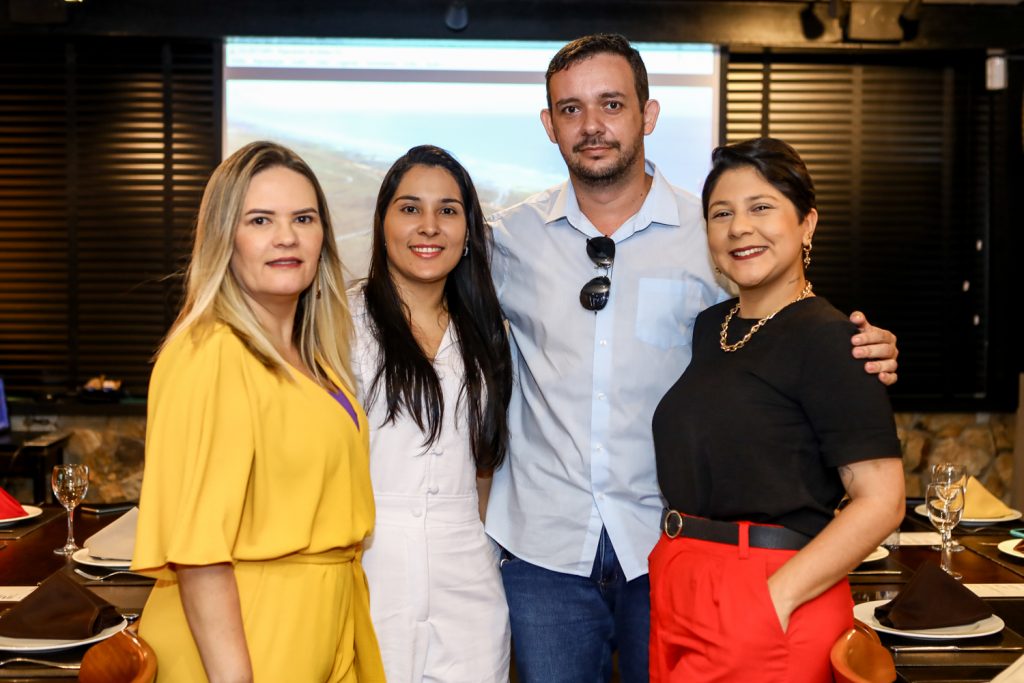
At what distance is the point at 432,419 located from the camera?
212 cm

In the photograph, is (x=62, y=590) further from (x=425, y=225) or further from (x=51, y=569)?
(x=425, y=225)

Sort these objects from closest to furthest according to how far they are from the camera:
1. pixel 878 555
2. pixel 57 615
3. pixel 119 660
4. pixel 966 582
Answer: pixel 119 660
pixel 57 615
pixel 966 582
pixel 878 555

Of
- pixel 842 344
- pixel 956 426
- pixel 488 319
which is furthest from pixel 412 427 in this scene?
pixel 956 426

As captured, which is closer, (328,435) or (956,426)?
(328,435)

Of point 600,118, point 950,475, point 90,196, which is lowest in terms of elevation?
point 950,475

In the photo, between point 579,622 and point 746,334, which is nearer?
point 746,334

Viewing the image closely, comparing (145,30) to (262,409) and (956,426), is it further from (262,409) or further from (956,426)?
(956,426)

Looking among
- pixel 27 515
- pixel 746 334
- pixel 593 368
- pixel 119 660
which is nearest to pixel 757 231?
pixel 746 334

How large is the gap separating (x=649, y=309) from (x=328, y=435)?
0.89m

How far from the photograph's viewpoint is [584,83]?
2.31m

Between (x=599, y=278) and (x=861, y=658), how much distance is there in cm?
102

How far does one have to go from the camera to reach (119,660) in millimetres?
1559

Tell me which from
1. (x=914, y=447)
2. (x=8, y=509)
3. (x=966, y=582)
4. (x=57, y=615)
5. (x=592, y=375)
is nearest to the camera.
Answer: (x=57, y=615)

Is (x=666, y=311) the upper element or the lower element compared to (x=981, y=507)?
upper
